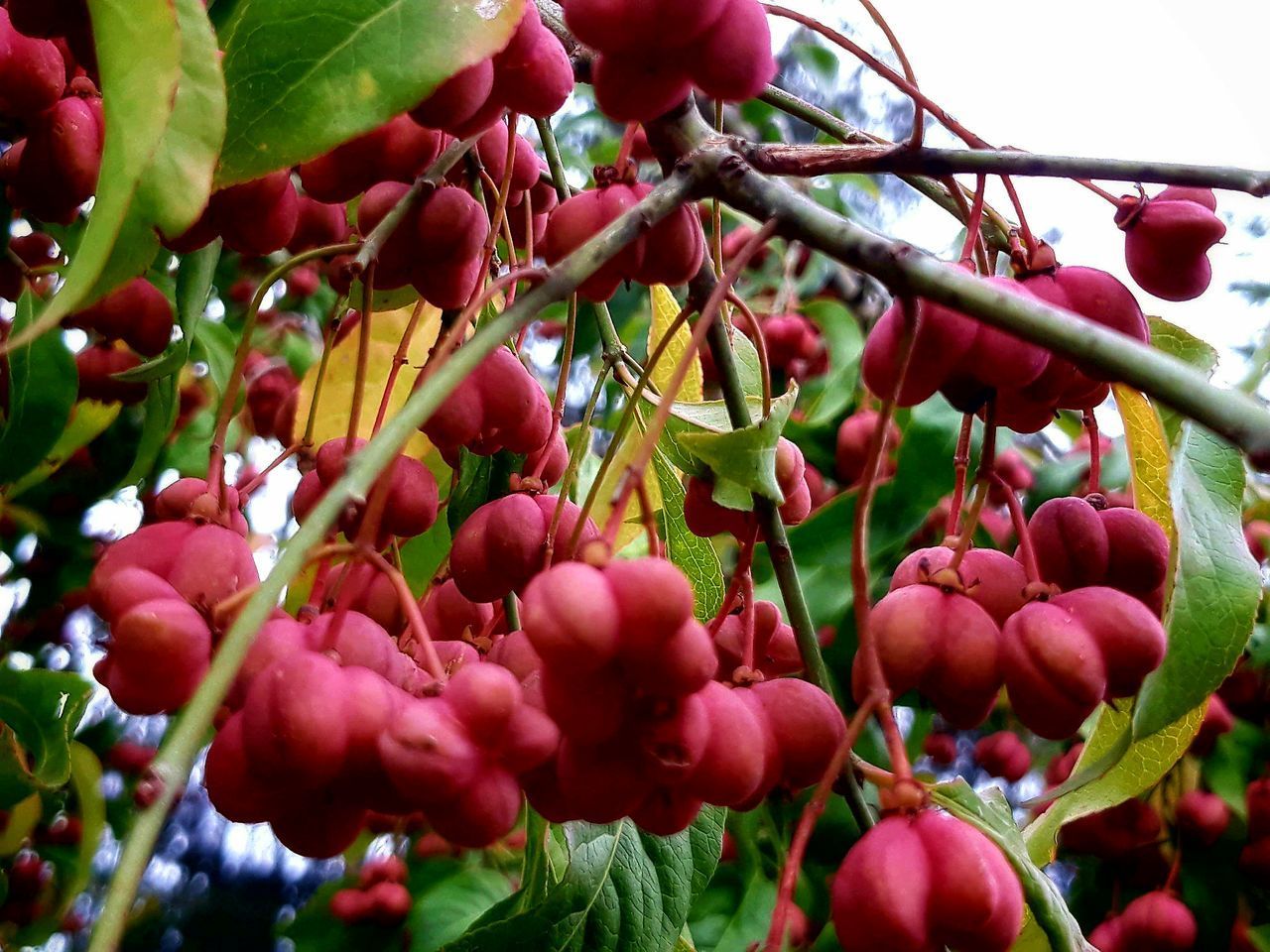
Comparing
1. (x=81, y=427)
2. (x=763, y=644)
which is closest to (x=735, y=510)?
(x=763, y=644)

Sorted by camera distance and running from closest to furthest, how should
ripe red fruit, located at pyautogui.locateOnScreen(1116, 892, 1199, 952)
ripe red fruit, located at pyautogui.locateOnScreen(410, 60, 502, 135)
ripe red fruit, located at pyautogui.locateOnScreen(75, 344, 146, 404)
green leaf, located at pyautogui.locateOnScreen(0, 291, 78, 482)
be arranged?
1. ripe red fruit, located at pyautogui.locateOnScreen(410, 60, 502, 135)
2. green leaf, located at pyautogui.locateOnScreen(0, 291, 78, 482)
3. ripe red fruit, located at pyautogui.locateOnScreen(75, 344, 146, 404)
4. ripe red fruit, located at pyautogui.locateOnScreen(1116, 892, 1199, 952)

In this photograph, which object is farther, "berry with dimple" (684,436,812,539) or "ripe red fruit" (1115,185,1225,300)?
"berry with dimple" (684,436,812,539)

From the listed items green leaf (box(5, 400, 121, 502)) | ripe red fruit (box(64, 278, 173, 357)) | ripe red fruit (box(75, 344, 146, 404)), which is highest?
ripe red fruit (box(64, 278, 173, 357))

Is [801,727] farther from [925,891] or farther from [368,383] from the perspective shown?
[368,383]

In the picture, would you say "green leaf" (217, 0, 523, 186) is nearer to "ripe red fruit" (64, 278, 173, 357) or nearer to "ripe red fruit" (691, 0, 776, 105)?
"ripe red fruit" (691, 0, 776, 105)

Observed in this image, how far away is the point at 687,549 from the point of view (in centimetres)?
91

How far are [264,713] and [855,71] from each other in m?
3.44

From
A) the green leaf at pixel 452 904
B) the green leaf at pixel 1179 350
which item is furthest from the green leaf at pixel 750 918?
the green leaf at pixel 1179 350

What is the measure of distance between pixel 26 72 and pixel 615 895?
64cm

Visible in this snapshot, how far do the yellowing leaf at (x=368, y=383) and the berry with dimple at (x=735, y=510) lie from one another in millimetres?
342

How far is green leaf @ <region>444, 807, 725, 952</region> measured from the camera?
2.40 feet

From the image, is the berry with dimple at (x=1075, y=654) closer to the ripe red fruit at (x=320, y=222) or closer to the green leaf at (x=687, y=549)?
the green leaf at (x=687, y=549)

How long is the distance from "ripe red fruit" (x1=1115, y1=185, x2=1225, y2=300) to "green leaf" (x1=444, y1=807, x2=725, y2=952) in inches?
17.2

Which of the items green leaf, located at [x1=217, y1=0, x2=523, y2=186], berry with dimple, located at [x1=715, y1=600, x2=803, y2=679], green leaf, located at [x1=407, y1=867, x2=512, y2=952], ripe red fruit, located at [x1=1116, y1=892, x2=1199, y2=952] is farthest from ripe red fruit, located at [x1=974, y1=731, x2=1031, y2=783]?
green leaf, located at [x1=217, y1=0, x2=523, y2=186]
